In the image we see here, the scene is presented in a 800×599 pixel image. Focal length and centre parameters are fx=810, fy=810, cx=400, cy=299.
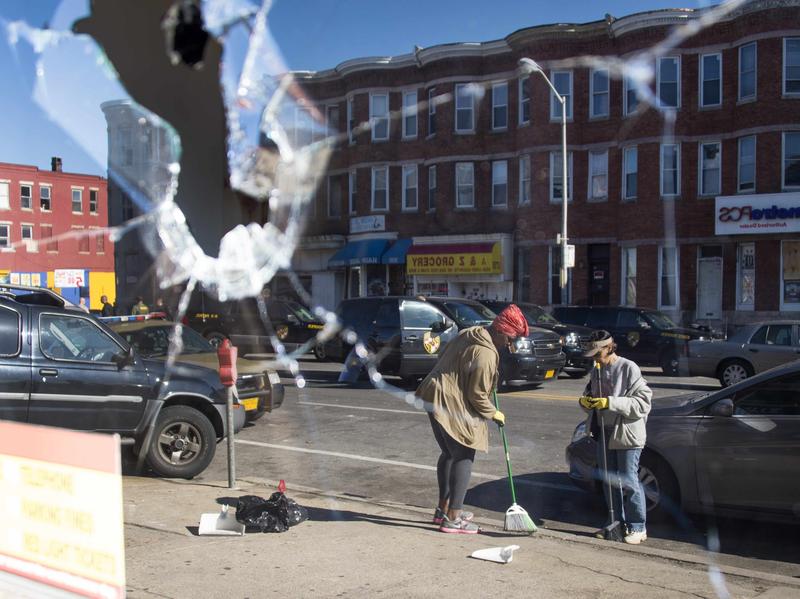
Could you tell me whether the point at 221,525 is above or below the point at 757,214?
below

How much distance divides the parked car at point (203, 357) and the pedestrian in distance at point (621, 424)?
506 centimetres

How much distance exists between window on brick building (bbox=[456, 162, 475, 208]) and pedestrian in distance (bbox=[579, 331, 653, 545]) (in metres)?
7.92

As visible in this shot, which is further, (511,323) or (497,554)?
(511,323)

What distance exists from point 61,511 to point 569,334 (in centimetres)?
1555

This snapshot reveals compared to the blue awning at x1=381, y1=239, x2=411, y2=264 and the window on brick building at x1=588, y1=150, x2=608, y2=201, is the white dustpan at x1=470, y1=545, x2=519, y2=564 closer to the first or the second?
the blue awning at x1=381, y1=239, x2=411, y2=264

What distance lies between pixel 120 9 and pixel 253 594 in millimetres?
3404

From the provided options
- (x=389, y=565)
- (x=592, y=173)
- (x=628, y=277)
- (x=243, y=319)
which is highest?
(x=592, y=173)

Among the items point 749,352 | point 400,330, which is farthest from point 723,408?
point 749,352

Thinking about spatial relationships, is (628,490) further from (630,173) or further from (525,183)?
(525,183)

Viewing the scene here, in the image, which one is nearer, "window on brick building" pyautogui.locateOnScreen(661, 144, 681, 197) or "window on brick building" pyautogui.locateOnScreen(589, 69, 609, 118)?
"window on brick building" pyautogui.locateOnScreen(589, 69, 609, 118)

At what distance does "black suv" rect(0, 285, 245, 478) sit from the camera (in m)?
7.52

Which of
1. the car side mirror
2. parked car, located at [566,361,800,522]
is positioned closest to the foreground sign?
parked car, located at [566,361,800,522]

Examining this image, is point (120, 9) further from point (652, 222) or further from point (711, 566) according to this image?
point (652, 222)

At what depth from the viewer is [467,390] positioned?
6.23m
